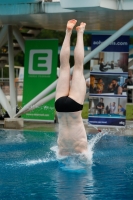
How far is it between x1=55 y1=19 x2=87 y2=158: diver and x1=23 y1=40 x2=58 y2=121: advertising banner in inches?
372

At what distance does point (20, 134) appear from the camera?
55.3 ft

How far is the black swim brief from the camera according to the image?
10.5 meters

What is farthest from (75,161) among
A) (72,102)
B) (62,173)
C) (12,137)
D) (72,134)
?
(12,137)

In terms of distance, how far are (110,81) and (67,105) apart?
25.5ft

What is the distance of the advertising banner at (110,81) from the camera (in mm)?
18016

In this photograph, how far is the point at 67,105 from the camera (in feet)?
34.4

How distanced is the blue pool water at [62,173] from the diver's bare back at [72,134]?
0.83 ft

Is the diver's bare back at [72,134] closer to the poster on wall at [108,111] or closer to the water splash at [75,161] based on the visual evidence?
the water splash at [75,161]

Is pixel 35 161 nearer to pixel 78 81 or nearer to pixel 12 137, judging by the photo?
pixel 78 81

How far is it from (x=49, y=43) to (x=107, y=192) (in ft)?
40.2

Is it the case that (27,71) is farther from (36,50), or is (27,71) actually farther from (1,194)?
(1,194)

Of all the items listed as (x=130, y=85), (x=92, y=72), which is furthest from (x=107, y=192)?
(x=130, y=85)

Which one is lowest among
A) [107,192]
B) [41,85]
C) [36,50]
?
[107,192]

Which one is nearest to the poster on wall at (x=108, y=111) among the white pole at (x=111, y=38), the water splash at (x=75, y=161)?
the white pole at (x=111, y=38)
